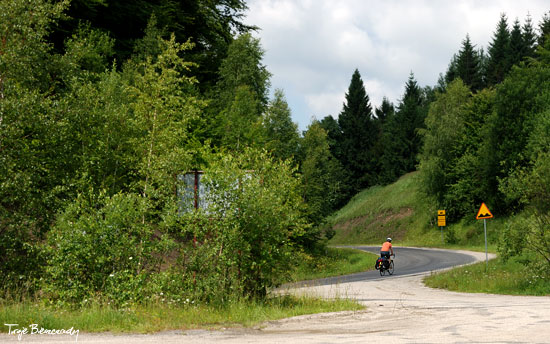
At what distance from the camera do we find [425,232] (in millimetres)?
57906

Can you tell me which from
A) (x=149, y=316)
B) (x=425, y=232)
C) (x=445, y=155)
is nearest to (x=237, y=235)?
(x=149, y=316)

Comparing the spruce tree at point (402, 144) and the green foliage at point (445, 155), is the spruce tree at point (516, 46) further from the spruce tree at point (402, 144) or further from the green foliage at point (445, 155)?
the green foliage at point (445, 155)

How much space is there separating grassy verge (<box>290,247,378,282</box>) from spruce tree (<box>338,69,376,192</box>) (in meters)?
49.3

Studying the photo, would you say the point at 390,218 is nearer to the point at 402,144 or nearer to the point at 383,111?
the point at 402,144

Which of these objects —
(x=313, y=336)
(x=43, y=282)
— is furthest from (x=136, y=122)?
(x=313, y=336)

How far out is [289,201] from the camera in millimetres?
13883

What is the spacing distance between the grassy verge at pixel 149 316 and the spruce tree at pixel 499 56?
83509 millimetres

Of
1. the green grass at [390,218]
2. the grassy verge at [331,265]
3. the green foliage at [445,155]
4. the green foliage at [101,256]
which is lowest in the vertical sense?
the grassy verge at [331,265]

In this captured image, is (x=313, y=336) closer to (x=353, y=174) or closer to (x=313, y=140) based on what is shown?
(x=313, y=140)

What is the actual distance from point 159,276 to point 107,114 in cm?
697

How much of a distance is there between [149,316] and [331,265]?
25.6 metres

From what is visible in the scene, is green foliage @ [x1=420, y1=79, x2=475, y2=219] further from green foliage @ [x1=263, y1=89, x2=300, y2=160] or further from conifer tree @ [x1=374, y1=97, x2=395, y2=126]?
conifer tree @ [x1=374, y1=97, x2=395, y2=126]

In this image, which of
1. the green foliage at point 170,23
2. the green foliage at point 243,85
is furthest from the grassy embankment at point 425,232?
the green foliage at point 170,23

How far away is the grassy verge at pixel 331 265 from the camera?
32.2 m
